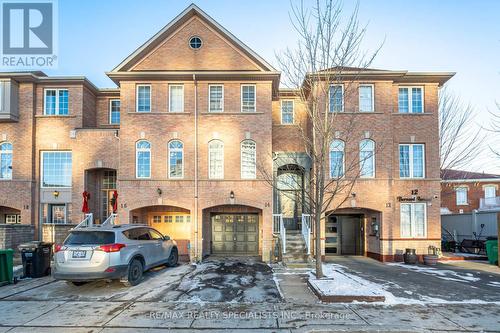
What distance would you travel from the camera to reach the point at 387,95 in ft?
53.6

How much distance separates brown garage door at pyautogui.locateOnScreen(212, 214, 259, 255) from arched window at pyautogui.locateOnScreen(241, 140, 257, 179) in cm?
267

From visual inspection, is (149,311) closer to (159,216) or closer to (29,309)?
(29,309)

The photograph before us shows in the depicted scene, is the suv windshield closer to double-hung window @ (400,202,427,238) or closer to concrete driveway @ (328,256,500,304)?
concrete driveway @ (328,256,500,304)

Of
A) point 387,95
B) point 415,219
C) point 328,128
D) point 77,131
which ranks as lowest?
point 415,219

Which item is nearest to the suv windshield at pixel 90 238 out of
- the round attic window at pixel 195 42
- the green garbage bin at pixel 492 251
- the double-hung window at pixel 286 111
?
the round attic window at pixel 195 42

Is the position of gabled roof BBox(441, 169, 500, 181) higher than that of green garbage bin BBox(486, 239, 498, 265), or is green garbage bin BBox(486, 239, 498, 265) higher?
gabled roof BBox(441, 169, 500, 181)

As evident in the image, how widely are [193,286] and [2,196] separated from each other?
12.7m

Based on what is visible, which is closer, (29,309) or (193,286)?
(29,309)

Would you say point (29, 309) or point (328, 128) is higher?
point (328, 128)

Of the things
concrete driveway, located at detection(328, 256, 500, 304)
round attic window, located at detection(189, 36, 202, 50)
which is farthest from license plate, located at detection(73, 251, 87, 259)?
round attic window, located at detection(189, 36, 202, 50)

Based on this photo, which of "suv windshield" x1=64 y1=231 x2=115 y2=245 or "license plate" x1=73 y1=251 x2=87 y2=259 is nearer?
"license plate" x1=73 y1=251 x2=87 y2=259

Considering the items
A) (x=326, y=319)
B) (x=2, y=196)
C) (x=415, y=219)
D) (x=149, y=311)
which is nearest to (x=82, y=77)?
(x=2, y=196)

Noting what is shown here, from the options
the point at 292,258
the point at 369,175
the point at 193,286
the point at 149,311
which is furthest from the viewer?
the point at 369,175

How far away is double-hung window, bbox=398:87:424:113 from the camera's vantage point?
1706 centimetres
